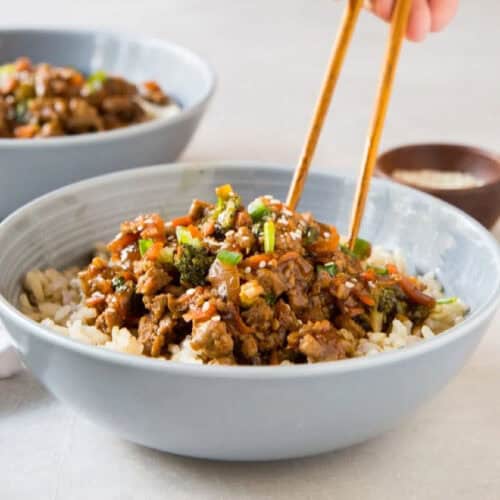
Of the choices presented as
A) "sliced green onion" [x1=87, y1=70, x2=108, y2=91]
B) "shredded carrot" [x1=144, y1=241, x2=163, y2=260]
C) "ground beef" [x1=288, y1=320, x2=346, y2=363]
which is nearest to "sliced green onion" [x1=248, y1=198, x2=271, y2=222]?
"shredded carrot" [x1=144, y1=241, x2=163, y2=260]

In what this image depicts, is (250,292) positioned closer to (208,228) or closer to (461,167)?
(208,228)

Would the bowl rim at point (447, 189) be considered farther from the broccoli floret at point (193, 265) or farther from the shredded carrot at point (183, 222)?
the broccoli floret at point (193, 265)

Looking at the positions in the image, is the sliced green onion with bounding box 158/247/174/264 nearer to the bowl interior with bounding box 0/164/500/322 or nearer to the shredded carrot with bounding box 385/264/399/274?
the bowl interior with bounding box 0/164/500/322

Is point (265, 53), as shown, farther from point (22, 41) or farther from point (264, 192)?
point (264, 192)

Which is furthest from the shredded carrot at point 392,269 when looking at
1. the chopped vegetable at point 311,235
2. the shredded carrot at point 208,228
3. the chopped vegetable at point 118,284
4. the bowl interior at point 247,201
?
the chopped vegetable at point 118,284

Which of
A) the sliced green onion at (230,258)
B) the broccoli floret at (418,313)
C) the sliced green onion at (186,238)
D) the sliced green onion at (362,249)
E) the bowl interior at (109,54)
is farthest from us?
the bowl interior at (109,54)

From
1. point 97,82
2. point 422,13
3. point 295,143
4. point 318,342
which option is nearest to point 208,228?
point 318,342
